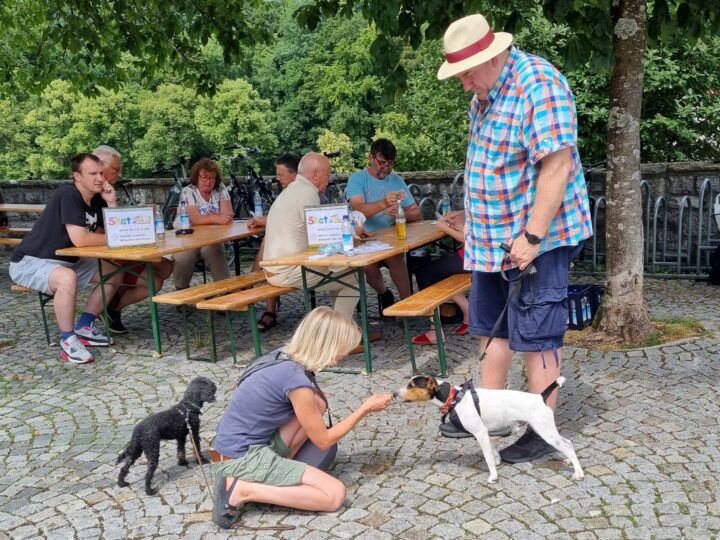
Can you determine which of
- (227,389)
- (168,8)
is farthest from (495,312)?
(168,8)

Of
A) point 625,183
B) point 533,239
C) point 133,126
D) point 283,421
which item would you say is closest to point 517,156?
point 533,239

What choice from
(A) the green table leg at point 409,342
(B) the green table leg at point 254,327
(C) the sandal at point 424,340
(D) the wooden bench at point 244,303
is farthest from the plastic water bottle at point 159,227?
(A) the green table leg at point 409,342

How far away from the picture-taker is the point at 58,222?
277 inches

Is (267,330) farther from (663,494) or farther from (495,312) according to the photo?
(663,494)

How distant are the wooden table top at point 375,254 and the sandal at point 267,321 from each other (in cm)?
119

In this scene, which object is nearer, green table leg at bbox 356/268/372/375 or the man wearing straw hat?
the man wearing straw hat

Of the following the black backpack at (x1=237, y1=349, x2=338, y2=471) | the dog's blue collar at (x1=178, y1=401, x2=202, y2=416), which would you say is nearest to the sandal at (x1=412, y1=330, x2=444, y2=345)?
the black backpack at (x1=237, y1=349, x2=338, y2=471)

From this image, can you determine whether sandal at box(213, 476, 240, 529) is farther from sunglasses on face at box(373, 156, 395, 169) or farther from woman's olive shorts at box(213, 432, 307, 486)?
sunglasses on face at box(373, 156, 395, 169)

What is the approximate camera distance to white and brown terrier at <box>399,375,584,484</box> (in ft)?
13.3

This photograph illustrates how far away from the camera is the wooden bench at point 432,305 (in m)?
5.55

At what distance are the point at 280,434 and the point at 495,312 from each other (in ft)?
4.10

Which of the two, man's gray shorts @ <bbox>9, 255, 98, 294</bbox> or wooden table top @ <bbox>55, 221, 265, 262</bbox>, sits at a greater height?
wooden table top @ <bbox>55, 221, 265, 262</bbox>

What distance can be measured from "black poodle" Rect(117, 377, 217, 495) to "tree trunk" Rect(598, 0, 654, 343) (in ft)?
10.8

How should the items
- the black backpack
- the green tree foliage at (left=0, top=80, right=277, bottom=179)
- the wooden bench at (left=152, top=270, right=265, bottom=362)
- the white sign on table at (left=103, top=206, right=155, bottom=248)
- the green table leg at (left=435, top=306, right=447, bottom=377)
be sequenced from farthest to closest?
1. the green tree foliage at (left=0, top=80, right=277, bottom=179)
2. the white sign on table at (left=103, top=206, right=155, bottom=248)
3. the wooden bench at (left=152, top=270, right=265, bottom=362)
4. the green table leg at (left=435, top=306, right=447, bottom=377)
5. the black backpack
